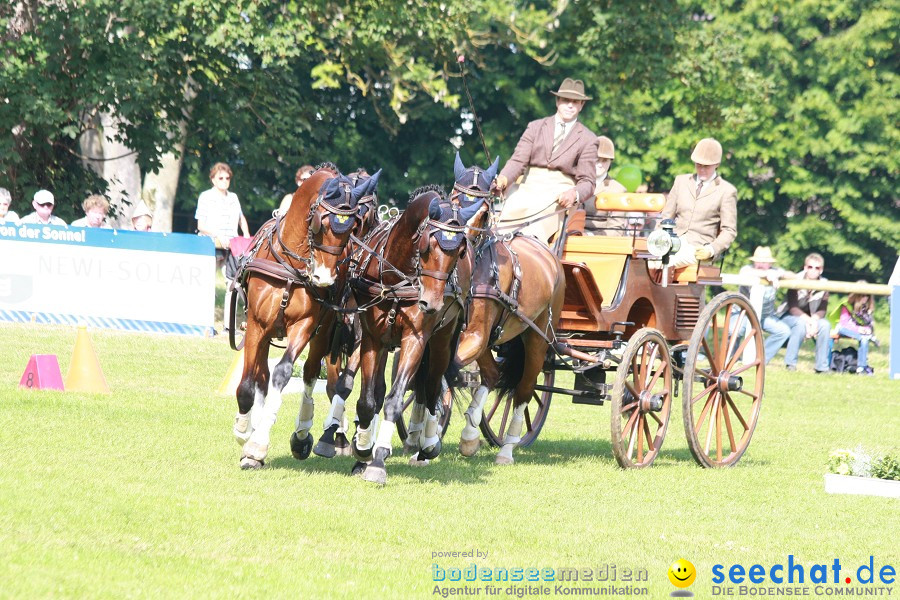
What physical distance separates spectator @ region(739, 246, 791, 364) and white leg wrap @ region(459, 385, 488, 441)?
31.8 feet

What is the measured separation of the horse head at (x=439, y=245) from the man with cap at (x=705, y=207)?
349cm

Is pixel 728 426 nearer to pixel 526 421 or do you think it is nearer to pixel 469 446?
pixel 526 421

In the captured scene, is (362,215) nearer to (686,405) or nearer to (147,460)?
(147,460)

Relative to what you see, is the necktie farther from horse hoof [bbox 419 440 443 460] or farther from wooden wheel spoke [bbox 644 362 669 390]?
horse hoof [bbox 419 440 443 460]

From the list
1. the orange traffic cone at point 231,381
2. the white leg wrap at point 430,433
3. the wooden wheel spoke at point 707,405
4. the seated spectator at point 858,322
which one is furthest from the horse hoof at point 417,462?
the seated spectator at point 858,322

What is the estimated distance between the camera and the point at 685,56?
25.0m

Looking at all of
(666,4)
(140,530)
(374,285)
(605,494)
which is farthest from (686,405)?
(666,4)

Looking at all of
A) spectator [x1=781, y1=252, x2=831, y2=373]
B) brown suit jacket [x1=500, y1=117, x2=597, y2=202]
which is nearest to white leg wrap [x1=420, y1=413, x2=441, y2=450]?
brown suit jacket [x1=500, y1=117, x2=597, y2=202]

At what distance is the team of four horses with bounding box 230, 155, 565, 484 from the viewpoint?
8.44 m

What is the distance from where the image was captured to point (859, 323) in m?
19.3

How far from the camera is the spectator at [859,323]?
1930 centimetres

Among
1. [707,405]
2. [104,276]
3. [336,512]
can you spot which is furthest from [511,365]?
[104,276]

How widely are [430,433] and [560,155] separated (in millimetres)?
2731

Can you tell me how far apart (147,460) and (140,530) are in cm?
219
